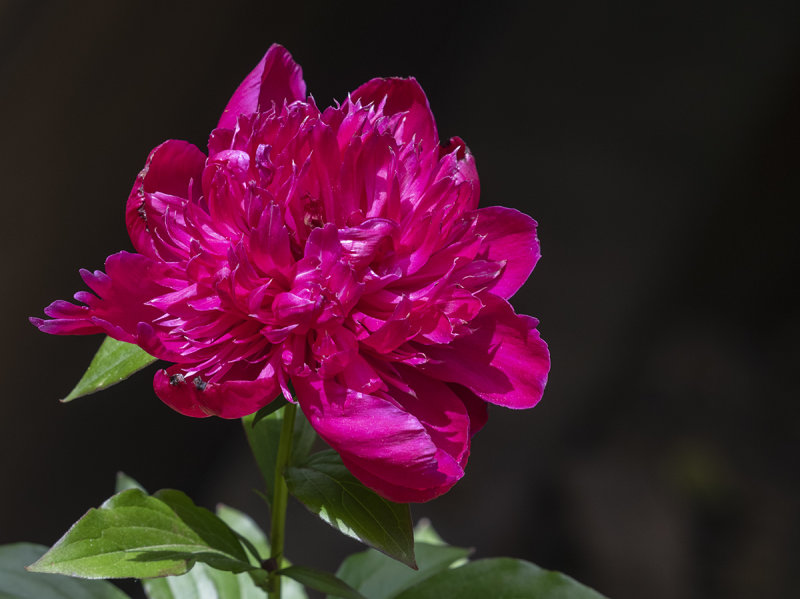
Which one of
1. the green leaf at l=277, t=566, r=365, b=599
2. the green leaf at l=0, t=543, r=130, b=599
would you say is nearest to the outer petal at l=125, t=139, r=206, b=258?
the green leaf at l=277, t=566, r=365, b=599

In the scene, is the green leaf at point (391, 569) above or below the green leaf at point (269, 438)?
below

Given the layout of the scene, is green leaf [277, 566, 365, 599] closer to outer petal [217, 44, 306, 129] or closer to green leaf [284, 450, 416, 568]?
green leaf [284, 450, 416, 568]

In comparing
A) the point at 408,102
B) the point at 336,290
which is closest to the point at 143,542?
the point at 336,290

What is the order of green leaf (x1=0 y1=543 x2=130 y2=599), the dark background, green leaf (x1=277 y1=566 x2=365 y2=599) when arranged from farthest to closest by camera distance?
the dark background < green leaf (x1=0 y1=543 x2=130 y2=599) < green leaf (x1=277 y1=566 x2=365 y2=599)

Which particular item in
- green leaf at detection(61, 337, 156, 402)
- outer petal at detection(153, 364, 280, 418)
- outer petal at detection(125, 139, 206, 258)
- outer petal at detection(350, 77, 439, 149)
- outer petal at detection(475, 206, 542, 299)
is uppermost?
outer petal at detection(350, 77, 439, 149)

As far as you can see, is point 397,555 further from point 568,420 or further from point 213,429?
point 568,420

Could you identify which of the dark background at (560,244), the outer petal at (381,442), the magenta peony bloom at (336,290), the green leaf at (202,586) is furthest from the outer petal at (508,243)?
the dark background at (560,244)

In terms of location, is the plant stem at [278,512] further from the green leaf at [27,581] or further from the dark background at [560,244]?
the dark background at [560,244]

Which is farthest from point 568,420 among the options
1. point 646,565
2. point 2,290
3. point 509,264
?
point 509,264
